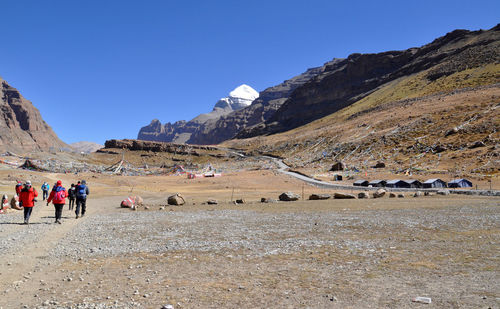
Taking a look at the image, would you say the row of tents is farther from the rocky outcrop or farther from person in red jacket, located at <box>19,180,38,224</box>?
the rocky outcrop

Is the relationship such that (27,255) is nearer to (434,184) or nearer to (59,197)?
(59,197)

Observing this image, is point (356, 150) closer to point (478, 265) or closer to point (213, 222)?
point (213, 222)

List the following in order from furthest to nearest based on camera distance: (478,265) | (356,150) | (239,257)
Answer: (356,150), (239,257), (478,265)

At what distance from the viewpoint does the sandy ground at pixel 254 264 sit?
7.18 metres

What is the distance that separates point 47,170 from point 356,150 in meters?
76.0

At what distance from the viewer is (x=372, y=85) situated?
197 meters

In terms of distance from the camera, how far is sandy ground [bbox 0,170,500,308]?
7176 millimetres

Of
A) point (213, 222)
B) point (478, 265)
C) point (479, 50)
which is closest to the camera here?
point (478, 265)

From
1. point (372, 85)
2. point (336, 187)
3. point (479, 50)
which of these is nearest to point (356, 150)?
point (336, 187)

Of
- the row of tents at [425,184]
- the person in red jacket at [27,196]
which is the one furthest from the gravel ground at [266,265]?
the row of tents at [425,184]

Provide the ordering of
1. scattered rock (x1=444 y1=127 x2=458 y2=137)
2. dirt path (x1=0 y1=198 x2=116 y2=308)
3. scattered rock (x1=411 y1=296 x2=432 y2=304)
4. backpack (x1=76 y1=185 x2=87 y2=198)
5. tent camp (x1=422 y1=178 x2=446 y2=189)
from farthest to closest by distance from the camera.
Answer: scattered rock (x1=444 y1=127 x2=458 y2=137)
tent camp (x1=422 y1=178 x2=446 y2=189)
backpack (x1=76 y1=185 x2=87 y2=198)
dirt path (x1=0 y1=198 x2=116 y2=308)
scattered rock (x1=411 y1=296 x2=432 y2=304)

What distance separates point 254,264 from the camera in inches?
393

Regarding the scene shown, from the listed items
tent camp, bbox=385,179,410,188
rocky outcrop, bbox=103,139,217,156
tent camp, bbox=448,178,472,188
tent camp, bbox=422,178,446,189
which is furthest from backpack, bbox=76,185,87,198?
rocky outcrop, bbox=103,139,217,156

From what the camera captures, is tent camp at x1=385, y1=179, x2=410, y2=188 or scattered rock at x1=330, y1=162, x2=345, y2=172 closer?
tent camp at x1=385, y1=179, x2=410, y2=188
